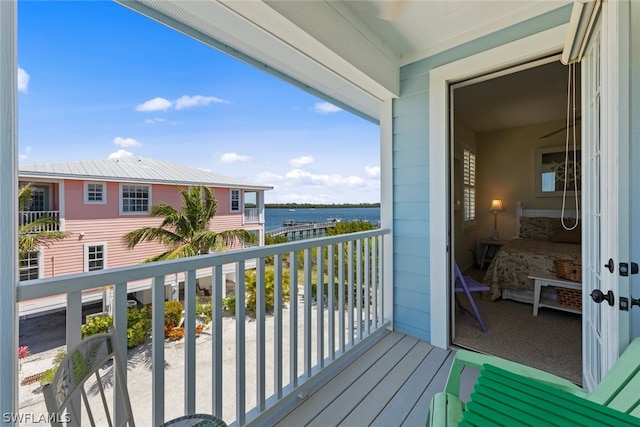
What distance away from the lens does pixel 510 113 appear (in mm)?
4965

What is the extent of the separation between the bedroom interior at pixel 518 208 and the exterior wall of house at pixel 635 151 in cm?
76

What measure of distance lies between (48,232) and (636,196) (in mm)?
9444

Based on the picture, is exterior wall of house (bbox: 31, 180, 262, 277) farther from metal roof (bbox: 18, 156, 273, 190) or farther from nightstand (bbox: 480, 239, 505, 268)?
nightstand (bbox: 480, 239, 505, 268)

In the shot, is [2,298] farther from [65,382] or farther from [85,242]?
[85,242]

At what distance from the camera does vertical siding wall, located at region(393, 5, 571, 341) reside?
2.53m

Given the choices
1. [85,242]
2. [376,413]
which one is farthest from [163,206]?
[376,413]

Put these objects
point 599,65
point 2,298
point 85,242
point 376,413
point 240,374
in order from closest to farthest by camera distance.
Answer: point 2,298 < point 599,65 < point 240,374 < point 376,413 < point 85,242

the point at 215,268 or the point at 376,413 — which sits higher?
the point at 215,268

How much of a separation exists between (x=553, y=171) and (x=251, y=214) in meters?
9.87

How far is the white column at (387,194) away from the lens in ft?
9.00

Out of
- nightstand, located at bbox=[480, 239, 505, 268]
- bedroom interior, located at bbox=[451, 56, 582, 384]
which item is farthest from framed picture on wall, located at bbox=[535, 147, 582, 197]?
nightstand, located at bbox=[480, 239, 505, 268]

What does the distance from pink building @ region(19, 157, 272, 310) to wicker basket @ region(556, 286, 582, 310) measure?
27.7 feet

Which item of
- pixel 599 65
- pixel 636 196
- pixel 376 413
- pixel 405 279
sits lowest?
pixel 376 413

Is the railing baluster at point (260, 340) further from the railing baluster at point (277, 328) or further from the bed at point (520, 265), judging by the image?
the bed at point (520, 265)
